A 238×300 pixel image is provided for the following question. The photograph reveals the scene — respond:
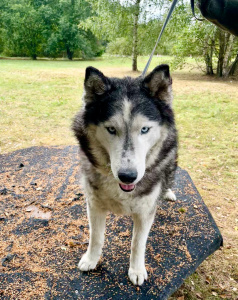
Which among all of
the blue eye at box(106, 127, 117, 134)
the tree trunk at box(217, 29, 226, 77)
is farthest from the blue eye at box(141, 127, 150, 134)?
the tree trunk at box(217, 29, 226, 77)

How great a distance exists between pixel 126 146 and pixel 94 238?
3.67ft

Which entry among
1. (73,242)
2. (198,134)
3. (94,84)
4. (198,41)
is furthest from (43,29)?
(94,84)

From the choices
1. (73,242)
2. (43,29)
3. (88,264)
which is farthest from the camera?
(43,29)

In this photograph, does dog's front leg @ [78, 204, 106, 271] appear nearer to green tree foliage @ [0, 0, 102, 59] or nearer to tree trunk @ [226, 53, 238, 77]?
tree trunk @ [226, 53, 238, 77]

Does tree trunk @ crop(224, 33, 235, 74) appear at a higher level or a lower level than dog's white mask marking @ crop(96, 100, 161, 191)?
higher

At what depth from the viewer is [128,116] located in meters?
1.82

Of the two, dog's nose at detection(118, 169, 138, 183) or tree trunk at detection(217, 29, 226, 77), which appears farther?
tree trunk at detection(217, 29, 226, 77)

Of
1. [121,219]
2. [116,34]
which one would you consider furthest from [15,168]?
[116,34]

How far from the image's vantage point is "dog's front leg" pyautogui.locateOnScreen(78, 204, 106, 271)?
91.3 inches

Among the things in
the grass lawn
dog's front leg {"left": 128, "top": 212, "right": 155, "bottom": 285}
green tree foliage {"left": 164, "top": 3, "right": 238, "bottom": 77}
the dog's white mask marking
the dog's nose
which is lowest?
the grass lawn

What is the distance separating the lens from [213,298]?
2.62 m

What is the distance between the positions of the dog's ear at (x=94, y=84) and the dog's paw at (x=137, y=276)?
1.68m

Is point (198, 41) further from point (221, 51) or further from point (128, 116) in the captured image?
point (128, 116)

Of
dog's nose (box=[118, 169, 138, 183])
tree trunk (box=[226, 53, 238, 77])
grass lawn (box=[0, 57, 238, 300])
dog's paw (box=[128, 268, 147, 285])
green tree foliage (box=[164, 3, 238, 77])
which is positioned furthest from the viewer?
tree trunk (box=[226, 53, 238, 77])
